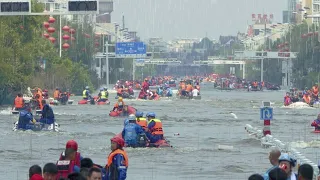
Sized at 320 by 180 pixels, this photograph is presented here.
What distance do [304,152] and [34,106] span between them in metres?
21.6

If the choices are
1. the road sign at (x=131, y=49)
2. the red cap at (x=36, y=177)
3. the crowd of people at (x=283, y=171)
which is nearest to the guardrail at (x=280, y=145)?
the crowd of people at (x=283, y=171)

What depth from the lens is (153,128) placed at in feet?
106

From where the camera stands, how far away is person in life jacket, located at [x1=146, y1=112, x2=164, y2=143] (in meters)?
32.3

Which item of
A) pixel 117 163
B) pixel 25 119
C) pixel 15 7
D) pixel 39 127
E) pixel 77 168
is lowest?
pixel 39 127

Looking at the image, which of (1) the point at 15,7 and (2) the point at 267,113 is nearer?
(2) the point at 267,113

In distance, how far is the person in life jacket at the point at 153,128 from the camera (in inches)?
1273

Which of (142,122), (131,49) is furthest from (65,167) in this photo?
(131,49)

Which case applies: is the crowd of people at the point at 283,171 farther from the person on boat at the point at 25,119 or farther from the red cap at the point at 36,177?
the person on boat at the point at 25,119

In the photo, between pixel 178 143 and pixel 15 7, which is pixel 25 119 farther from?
pixel 178 143

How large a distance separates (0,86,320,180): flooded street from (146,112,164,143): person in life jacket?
0.35 m

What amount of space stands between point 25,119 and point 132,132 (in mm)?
9850

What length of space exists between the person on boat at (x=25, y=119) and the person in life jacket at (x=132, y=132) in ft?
29.1

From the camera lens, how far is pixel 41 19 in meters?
71.9

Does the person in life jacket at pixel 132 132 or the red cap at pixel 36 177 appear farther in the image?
the person in life jacket at pixel 132 132
